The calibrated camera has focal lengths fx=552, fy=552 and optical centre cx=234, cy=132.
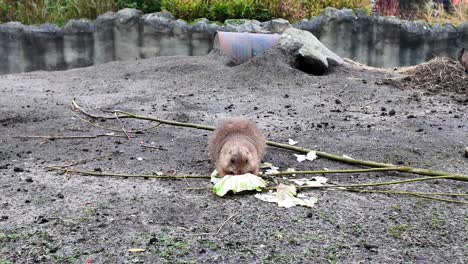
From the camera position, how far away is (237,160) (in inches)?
146

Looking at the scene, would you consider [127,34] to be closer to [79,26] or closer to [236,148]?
[79,26]

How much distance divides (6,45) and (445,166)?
8925 mm

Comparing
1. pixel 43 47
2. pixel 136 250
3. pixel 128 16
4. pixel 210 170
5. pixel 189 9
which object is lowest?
pixel 43 47

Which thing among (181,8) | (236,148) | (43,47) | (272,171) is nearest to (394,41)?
(181,8)

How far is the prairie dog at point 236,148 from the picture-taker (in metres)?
3.72

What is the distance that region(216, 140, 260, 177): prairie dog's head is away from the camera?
3.71 metres

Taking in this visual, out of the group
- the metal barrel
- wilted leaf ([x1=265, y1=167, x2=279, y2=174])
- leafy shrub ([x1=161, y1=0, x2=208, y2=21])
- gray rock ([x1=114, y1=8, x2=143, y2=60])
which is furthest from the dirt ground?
leafy shrub ([x1=161, y1=0, x2=208, y2=21])

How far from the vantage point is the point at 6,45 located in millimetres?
10648

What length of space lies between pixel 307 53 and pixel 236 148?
5.07 m

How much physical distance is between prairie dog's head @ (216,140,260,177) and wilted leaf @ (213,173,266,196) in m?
0.13

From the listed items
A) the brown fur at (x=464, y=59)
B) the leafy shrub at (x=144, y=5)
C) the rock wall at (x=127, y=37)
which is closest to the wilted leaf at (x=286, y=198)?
the brown fur at (x=464, y=59)

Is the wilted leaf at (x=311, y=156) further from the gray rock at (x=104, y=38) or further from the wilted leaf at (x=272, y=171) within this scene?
the gray rock at (x=104, y=38)

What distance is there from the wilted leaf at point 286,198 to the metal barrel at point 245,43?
18.2ft

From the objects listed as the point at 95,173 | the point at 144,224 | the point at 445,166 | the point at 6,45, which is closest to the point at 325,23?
the point at 6,45
